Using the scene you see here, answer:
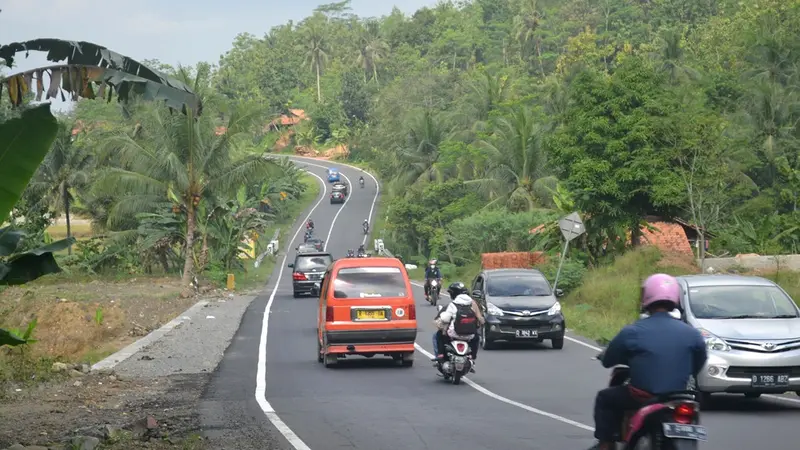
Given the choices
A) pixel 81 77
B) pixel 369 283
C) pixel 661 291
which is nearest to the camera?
pixel 661 291

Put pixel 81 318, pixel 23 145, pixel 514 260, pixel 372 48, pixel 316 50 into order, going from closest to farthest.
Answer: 1. pixel 23 145
2. pixel 81 318
3. pixel 514 260
4. pixel 372 48
5. pixel 316 50

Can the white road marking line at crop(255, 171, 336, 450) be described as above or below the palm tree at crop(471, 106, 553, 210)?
below

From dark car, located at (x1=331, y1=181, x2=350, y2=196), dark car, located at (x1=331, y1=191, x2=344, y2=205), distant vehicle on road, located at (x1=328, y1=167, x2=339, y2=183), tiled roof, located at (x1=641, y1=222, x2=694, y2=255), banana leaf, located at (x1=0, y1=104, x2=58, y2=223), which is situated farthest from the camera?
distant vehicle on road, located at (x1=328, y1=167, x2=339, y2=183)

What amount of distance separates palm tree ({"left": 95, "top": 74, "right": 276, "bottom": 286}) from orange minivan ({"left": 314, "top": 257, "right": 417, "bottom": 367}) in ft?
68.3

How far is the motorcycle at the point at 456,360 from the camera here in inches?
683

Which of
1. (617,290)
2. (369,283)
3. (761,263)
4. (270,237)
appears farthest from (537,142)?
(369,283)

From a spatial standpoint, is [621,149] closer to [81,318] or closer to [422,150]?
[81,318]

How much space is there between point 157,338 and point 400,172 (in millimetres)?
58036

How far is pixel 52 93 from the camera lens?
13.0m

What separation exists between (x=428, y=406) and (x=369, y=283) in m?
5.58

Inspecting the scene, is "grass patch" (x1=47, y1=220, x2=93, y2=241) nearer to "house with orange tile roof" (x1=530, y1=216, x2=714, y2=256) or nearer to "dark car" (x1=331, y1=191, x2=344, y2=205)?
"dark car" (x1=331, y1=191, x2=344, y2=205)

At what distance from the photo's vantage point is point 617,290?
34.2 m

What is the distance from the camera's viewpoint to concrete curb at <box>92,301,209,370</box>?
19606 millimetres

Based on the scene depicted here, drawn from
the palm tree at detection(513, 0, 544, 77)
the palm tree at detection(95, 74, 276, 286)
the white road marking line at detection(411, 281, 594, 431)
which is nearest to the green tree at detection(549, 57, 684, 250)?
the palm tree at detection(95, 74, 276, 286)
